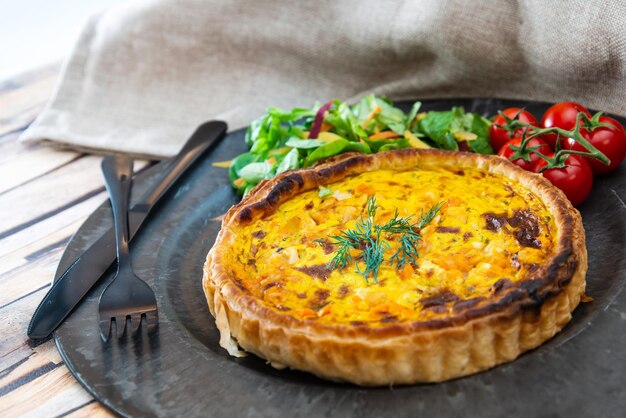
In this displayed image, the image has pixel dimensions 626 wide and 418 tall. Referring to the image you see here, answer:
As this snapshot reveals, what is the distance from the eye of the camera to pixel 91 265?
4535 millimetres

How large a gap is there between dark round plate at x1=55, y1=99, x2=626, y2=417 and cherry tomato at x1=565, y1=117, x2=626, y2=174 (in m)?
0.32

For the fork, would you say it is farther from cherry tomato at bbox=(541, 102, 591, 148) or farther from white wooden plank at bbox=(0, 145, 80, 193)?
cherry tomato at bbox=(541, 102, 591, 148)

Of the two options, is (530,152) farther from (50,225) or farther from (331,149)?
(50,225)

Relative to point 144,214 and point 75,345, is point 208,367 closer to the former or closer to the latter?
point 75,345

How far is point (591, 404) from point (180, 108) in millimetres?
4623

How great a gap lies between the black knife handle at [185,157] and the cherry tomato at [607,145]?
8.71 feet

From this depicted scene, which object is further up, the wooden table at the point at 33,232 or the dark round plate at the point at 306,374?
the dark round plate at the point at 306,374

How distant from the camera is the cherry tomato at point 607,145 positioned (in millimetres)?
4883

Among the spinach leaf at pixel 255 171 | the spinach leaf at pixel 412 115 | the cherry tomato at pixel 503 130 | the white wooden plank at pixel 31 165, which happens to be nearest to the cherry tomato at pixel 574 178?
the cherry tomato at pixel 503 130

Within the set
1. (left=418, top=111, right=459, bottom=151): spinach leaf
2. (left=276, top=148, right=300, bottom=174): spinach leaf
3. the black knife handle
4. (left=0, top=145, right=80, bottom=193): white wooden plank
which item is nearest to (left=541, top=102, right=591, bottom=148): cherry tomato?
(left=418, top=111, right=459, bottom=151): spinach leaf

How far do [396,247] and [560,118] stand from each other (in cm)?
187

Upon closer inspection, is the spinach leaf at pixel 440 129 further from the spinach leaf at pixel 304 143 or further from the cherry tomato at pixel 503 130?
the spinach leaf at pixel 304 143

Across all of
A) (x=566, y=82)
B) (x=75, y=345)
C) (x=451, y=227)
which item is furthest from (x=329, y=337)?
(x=566, y=82)

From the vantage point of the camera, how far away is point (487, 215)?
4195 millimetres
